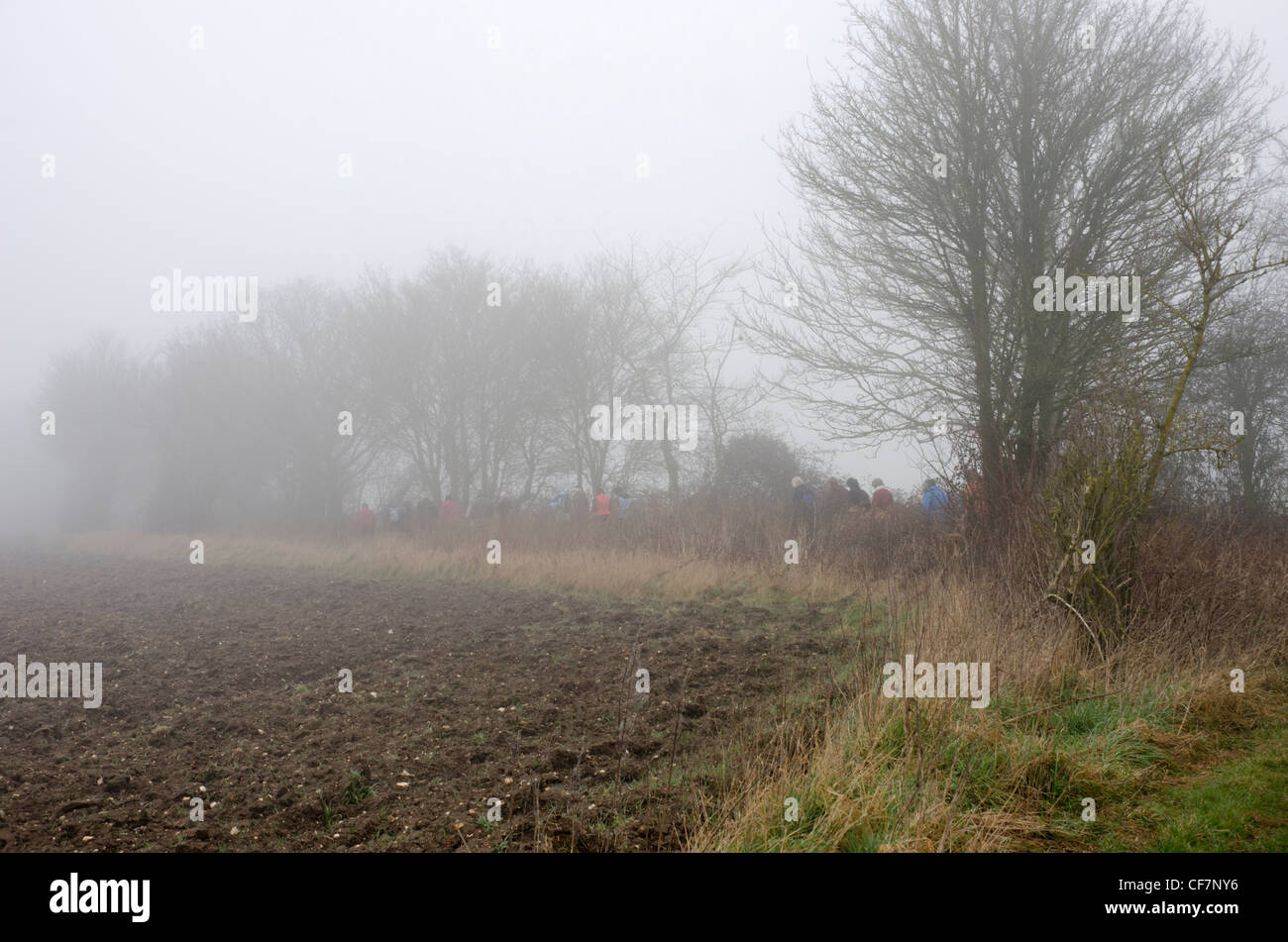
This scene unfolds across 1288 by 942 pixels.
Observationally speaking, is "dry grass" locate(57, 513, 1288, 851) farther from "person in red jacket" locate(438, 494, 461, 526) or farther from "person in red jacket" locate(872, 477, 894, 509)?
"person in red jacket" locate(438, 494, 461, 526)

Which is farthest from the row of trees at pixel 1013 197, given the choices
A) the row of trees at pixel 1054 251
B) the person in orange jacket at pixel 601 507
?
the person in orange jacket at pixel 601 507

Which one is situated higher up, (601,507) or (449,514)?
(601,507)

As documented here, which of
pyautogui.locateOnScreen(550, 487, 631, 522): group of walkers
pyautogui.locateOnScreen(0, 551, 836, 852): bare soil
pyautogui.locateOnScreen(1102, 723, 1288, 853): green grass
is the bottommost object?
pyautogui.locateOnScreen(0, 551, 836, 852): bare soil

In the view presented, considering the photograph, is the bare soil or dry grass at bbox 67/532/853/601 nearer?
the bare soil

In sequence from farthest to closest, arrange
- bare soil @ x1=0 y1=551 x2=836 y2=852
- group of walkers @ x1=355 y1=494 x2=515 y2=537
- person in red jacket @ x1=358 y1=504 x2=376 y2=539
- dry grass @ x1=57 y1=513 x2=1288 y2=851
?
1. person in red jacket @ x1=358 y1=504 x2=376 y2=539
2. group of walkers @ x1=355 y1=494 x2=515 y2=537
3. bare soil @ x1=0 y1=551 x2=836 y2=852
4. dry grass @ x1=57 y1=513 x2=1288 y2=851

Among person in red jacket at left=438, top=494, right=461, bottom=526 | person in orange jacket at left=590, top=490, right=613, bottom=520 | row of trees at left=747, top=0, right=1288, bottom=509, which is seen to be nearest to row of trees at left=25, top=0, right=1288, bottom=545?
row of trees at left=747, top=0, right=1288, bottom=509

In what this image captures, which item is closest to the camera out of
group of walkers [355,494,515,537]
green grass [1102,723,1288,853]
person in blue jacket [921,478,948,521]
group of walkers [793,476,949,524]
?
green grass [1102,723,1288,853]

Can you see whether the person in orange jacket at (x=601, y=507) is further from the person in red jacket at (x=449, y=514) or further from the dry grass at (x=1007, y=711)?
the dry grass at (x=1007, y=711)

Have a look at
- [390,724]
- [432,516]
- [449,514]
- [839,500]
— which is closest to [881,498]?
[839,500]

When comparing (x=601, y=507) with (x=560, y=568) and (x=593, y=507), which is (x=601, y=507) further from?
(x=560, y=568)

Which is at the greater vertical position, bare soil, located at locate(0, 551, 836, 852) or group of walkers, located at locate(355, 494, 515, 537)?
group of walkers, located at locate(355, 494, 515, 537)

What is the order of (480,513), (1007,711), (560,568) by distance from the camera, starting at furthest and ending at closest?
(480,513) → (560,568) → (1007,711)
